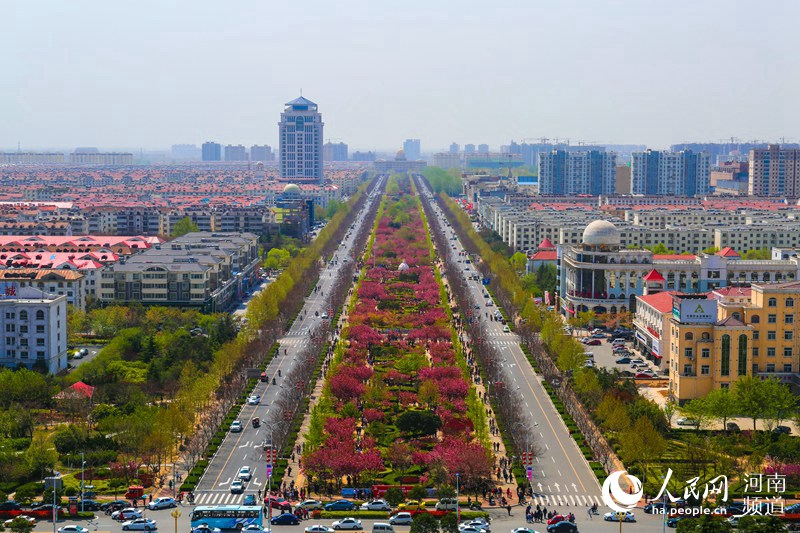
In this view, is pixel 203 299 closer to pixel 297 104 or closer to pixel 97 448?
pixel 97 448

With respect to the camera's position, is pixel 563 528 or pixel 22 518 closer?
pixel 22 518

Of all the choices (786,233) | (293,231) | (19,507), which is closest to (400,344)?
(19,507)

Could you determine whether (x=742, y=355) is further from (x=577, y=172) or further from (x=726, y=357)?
(x=577, y=172)

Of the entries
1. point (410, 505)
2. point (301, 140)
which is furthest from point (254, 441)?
point (301, 140)

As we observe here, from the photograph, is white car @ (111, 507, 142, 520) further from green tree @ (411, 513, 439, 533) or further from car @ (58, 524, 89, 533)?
green tree @ (411, 513, 439, 533)

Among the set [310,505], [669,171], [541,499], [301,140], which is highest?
[301,140]

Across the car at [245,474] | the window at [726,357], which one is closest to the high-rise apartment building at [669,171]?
the window at [726,357]

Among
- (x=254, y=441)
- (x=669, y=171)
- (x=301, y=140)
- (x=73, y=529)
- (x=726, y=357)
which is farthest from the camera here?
(x=301, y=140)
